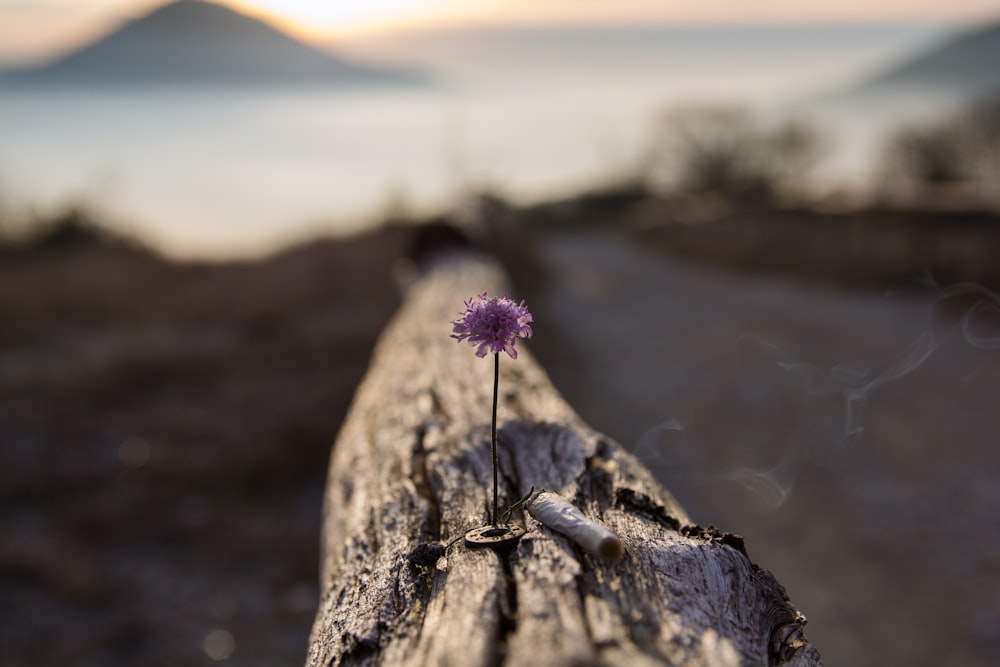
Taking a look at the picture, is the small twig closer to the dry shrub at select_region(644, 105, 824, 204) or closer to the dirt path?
the dirt path

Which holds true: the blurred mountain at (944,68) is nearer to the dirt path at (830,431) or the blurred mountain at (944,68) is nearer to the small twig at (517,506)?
the dirt path at (830,431)

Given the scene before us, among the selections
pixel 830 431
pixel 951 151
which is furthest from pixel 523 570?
pixel 951 151

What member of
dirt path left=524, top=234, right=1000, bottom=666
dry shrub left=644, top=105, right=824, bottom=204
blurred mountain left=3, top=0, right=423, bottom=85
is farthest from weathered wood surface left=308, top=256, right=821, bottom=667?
blurred mountain left=3, top=0, right=423, bottom=85

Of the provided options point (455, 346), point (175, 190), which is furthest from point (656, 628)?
point (175, 190)

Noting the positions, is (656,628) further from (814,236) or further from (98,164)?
(98,164)

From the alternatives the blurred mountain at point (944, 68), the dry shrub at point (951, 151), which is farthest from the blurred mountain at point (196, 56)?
the dry shrub at point (951, 151)

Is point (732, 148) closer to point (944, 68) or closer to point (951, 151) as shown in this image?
point (951, 151)

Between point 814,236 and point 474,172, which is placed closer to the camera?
point 814,236
